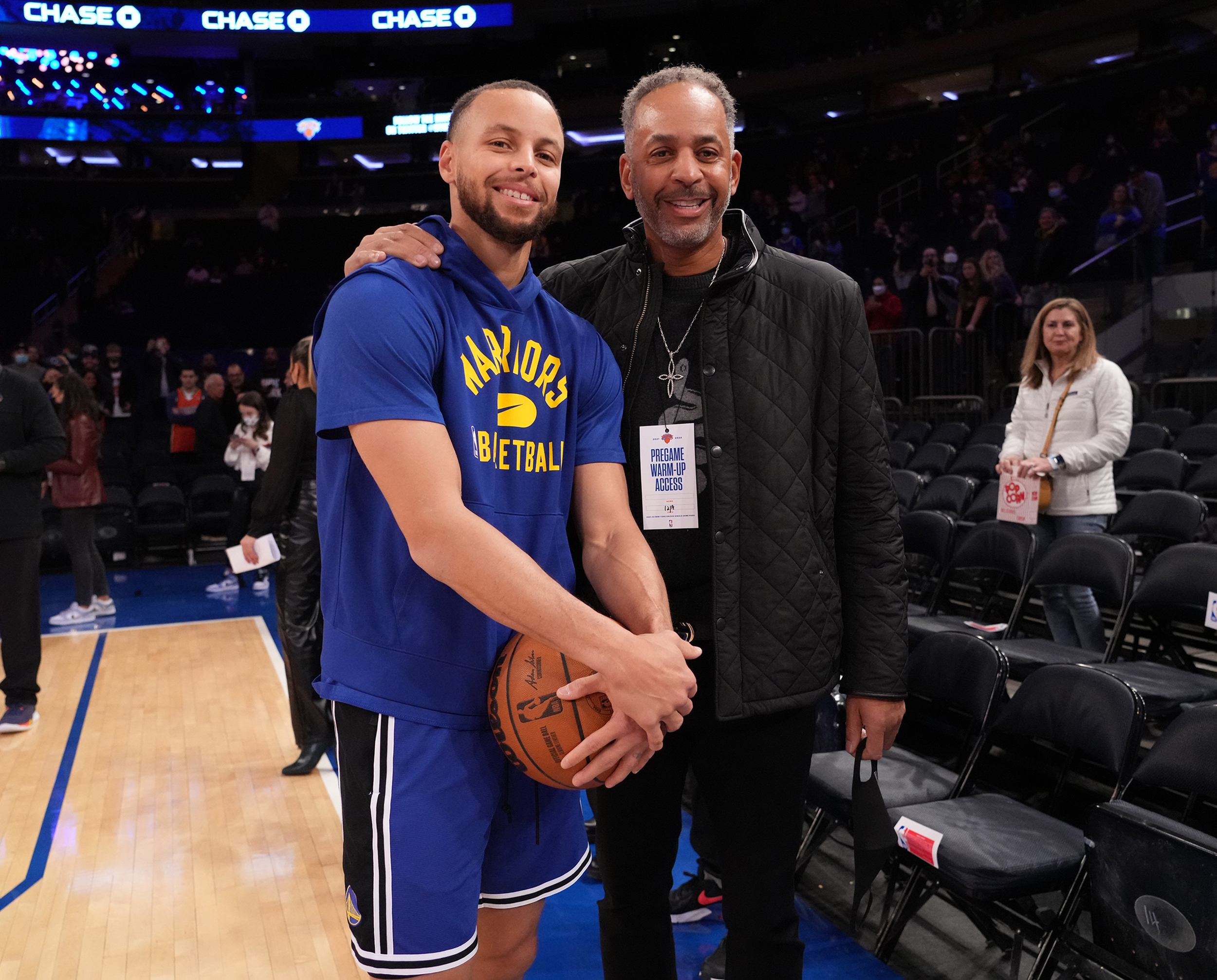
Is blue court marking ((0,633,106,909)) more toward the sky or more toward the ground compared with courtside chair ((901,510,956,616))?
more toward the ground

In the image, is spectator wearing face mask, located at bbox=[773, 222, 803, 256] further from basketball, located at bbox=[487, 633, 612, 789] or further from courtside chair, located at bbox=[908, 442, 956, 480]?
basketball, located at bbox=[487, 633, 612, 789]

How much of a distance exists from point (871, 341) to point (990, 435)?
5824 millimetres

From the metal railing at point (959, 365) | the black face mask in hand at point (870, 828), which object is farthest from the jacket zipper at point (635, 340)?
the metal railing at point (959, 365)

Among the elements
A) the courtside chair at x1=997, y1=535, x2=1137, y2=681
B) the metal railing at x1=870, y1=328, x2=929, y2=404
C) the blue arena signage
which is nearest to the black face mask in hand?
the courtside chair at x1=997, y1=535, x2=1137, y2=681

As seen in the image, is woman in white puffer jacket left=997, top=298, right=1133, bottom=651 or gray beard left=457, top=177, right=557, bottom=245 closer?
gray beard left=457, top=177, right=557, bottom=245

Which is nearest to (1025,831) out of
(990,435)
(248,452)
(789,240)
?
(990,435)

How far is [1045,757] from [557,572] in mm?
2646

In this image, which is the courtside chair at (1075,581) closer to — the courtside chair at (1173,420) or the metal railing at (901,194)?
the courtside chair at (1173,420)

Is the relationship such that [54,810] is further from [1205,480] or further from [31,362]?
[31,362]

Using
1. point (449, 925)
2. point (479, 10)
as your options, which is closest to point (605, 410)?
point (449, 925)

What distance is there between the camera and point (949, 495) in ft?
18.4

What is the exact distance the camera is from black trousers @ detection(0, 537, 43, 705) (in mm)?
4371

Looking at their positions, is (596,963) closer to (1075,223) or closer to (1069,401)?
(1069,401)

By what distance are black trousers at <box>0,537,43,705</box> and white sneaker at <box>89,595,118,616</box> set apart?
2.77 meters
